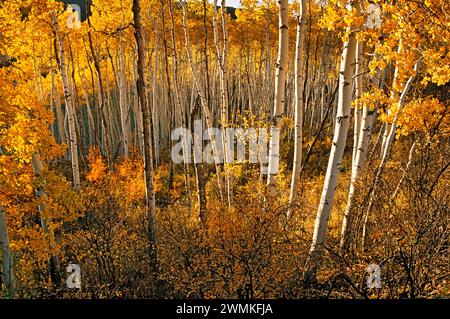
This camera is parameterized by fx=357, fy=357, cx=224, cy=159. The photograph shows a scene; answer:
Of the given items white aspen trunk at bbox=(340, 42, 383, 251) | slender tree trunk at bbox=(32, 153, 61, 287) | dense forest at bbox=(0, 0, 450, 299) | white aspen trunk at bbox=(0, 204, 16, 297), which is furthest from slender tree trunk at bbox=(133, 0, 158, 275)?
white aspen trunk at bbox=(340, 42, 383, 251)

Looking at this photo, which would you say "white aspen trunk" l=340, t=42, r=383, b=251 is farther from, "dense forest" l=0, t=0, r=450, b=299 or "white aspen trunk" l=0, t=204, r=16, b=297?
"white aspen trunk" l=0, t=204, r=16, b=297

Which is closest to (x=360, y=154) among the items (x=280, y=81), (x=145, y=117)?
(x=280, y=81)

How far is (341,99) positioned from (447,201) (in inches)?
88.4

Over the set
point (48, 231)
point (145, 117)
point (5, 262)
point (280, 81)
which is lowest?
point (48, 231)

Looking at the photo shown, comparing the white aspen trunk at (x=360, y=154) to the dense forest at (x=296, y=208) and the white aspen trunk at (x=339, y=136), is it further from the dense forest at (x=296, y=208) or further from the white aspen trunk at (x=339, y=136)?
the white aspen trunk at (x=339, y=136)

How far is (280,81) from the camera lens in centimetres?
617

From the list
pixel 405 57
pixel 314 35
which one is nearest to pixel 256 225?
pixel 405 57

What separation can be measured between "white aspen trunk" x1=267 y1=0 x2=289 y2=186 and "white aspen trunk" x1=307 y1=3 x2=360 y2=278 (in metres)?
1.35

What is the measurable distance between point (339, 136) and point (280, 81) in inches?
69.2

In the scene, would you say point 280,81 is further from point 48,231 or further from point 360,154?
point 48,231

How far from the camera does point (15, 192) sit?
756cm

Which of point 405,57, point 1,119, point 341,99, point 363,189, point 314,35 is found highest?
point 314,35
